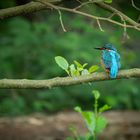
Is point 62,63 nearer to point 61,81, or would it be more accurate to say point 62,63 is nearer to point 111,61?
point 61,81

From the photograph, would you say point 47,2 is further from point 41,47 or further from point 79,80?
point 41,47

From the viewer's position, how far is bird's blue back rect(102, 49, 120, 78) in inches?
142

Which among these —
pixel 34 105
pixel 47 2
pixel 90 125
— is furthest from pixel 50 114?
pixel 47 2

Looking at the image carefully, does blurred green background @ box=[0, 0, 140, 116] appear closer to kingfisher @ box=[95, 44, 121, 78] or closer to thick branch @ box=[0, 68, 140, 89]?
kingfisher @ box=[95, 44, 121, 78]

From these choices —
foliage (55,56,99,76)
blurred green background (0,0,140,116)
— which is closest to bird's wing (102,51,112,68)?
foliage (55,56,99,76)

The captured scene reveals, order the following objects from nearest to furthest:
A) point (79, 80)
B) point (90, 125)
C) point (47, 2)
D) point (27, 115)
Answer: point (79, 80) → point (47, 2) → point (90, 125) → point (27, 115)

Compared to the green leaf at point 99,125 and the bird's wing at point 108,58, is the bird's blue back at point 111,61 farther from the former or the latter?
the green leaf at point 99,125

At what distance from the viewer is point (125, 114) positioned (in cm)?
772

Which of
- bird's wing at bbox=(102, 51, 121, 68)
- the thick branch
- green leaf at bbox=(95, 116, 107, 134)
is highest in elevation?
the thick branch

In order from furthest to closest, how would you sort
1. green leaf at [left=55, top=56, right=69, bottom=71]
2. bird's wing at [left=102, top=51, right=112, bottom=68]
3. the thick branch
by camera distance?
bird's wing at [left=102, top=51, right=112, bottom=68], green leaf at [left=55, top=56, right=69, bottom=71], the thick branch

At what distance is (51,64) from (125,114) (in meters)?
1.22

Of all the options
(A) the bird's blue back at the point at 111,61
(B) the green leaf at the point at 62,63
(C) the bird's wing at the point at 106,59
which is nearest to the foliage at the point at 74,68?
(B) the green leaf at the point at 62,63

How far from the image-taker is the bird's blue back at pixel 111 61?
361cm

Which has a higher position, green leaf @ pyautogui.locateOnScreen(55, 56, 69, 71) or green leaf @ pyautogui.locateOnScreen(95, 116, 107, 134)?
green leaf @ pyautogui.locateOnScreen(55, 56, 69, 71)
